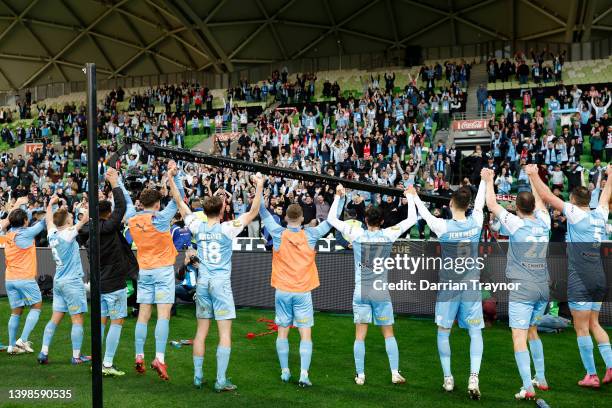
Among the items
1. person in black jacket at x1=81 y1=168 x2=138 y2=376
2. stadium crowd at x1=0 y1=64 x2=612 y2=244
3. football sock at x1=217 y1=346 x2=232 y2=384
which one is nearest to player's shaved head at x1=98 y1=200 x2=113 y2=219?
person in black jacket at x1=81 y1=168 x2=138 y2=376

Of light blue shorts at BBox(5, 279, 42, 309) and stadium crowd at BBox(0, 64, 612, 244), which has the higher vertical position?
stadium crowd at BBox(0, 64, 612, 244)

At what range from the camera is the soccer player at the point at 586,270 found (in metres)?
7.40

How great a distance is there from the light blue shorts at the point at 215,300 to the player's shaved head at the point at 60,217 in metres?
2.46

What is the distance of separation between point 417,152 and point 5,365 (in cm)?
1709

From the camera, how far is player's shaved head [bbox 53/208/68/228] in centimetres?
878

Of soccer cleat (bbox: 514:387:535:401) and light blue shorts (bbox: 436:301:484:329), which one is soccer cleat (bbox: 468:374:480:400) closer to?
soccer cleat (bbox: 514:387:535:401)

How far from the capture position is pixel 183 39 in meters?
46.3

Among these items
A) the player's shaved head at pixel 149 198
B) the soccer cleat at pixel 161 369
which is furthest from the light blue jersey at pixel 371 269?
the soccer cleat at pixel 161 369

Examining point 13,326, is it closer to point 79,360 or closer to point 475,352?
point 79,360

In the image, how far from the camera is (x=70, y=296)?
28.5 feet

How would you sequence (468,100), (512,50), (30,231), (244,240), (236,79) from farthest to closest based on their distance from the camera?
(236,79) < (512,50) < (468,100) < (244,240) < (30,231)

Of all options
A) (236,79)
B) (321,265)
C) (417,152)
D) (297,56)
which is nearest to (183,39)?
(236,79)

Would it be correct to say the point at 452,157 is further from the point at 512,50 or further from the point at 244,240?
the point at 512,50

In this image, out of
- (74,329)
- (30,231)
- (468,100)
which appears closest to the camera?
(74,329)
